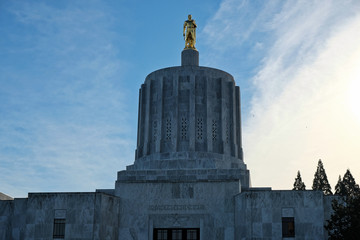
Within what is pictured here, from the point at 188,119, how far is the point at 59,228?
11.3m

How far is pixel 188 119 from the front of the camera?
1331 inches

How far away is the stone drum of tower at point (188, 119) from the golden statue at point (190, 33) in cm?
98

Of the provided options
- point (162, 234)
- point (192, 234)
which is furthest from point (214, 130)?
point (162, 234)

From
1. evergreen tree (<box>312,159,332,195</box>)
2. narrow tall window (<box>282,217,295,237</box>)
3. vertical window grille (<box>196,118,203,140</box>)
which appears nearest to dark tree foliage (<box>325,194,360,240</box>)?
narrow tall window (<box>282,217,295,237</box>)


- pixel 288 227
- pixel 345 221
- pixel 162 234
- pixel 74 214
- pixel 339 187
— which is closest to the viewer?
pixel 345 221

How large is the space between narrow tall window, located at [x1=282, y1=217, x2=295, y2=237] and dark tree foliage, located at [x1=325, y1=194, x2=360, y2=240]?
184cm

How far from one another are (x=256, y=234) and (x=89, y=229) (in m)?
9.60

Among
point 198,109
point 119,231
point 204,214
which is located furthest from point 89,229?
point 198,109

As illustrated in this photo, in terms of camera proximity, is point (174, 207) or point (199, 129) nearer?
point (174, 207)

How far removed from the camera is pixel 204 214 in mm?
29375

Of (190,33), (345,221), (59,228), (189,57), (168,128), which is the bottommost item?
(59,228)

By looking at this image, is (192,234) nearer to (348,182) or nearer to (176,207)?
(176,207)

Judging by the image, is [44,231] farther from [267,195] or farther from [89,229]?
[267,195]

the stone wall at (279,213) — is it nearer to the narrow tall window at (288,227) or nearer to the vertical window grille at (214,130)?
the narrow tall window at (288,227)
